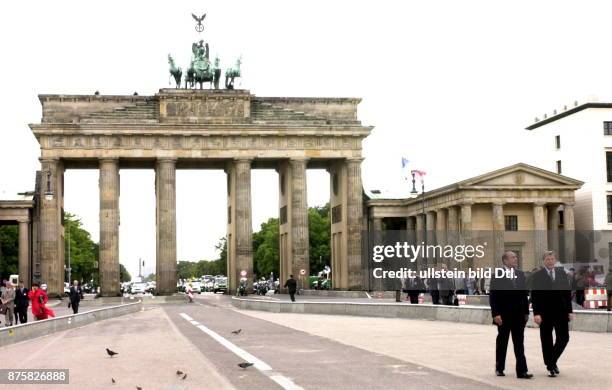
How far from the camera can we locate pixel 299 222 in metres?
91.6

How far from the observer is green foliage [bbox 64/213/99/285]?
497ft

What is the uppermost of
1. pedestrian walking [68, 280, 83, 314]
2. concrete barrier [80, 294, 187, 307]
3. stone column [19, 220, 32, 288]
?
stone column [19, 220, 32, 288]

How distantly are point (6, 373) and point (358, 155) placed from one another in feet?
244

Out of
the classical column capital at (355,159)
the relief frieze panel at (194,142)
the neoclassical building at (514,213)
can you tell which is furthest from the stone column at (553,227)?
the relief frieze panel at (194,142)

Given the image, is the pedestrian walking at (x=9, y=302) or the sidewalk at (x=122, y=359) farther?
the pedestrian walking at (x=9, y=302)

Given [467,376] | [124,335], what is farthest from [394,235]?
[467,376]

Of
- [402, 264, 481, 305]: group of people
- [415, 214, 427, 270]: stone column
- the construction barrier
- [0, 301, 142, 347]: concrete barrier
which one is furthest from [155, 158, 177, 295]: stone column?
the construction barrier

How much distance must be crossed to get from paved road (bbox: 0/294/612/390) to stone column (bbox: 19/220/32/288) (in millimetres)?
60559

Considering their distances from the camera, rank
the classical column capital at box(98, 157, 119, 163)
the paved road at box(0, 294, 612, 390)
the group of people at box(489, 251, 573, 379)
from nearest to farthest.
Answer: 1. the paved road at box(0, 294, 612, 390)
2. the group of people at box(489, 251, 573, 379)
3. the classical column capital at box(98, 157, 119, 163)

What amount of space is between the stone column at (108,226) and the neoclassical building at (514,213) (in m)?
27.4

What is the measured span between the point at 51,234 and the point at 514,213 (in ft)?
133

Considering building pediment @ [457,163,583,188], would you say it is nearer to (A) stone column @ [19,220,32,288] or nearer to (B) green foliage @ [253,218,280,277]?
A: (A) stone column @ [19,220,32,288]

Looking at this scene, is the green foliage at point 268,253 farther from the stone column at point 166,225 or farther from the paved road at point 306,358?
the paved road at point 306,358

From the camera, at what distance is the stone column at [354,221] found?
91562 millimetres
